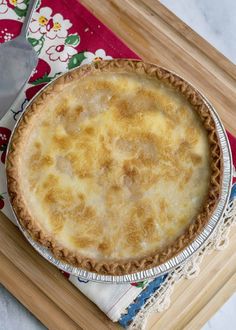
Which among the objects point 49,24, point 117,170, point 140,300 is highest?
point 49,24

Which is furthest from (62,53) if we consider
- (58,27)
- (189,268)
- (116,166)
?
(189,268)

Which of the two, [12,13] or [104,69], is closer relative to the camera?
[104,69]

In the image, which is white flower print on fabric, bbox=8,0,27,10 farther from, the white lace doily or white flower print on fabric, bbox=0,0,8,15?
the white lace doily

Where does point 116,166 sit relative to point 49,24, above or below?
below

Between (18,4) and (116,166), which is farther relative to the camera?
(18,4)

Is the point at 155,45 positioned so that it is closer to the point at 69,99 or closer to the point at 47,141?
the point at 69,99

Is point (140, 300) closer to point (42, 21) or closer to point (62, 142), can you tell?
point (62, 142)

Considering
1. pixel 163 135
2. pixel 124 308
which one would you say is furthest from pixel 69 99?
pixel 124 308

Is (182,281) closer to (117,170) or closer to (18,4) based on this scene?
(117,170)
